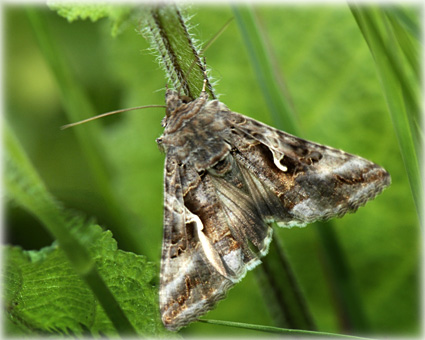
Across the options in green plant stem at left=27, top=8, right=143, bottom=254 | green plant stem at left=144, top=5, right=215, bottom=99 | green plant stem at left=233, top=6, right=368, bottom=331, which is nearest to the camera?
green plant stem at left=144, top=5, right=215, bottom=99

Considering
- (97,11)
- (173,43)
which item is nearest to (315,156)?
(173,43)

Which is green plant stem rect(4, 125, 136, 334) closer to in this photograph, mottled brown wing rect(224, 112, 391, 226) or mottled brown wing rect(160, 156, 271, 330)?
mottled brown wing rect(160, 156, 271, 330)

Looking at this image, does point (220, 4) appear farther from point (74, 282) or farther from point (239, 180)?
point (74, 282)

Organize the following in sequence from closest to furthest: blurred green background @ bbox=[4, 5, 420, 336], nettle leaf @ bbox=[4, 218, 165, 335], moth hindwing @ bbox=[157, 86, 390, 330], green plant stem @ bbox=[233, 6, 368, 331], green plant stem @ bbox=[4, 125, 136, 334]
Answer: green plant stem @ bbox=[4, 125, 136, 334] → nettle leaf @ bbox=[4, 218, 165, 335] → moth hindwing @ bbox=[157, 86, 390, 330] → green plant stem @ bbox=[233, 6, 368, 331] → blurred green background @ bbox=[4, 5, 420, 336]

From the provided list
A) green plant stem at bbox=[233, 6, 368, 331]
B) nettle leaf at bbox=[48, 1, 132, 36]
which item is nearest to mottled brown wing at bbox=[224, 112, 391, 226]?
green plant stem at bbox=[233, 6, 368, 331]

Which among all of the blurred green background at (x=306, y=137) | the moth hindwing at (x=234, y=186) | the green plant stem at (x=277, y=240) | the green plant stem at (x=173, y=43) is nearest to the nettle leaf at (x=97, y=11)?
the green plant stem at (x=173, y=43)

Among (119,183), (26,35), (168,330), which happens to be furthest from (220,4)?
(168,330)
